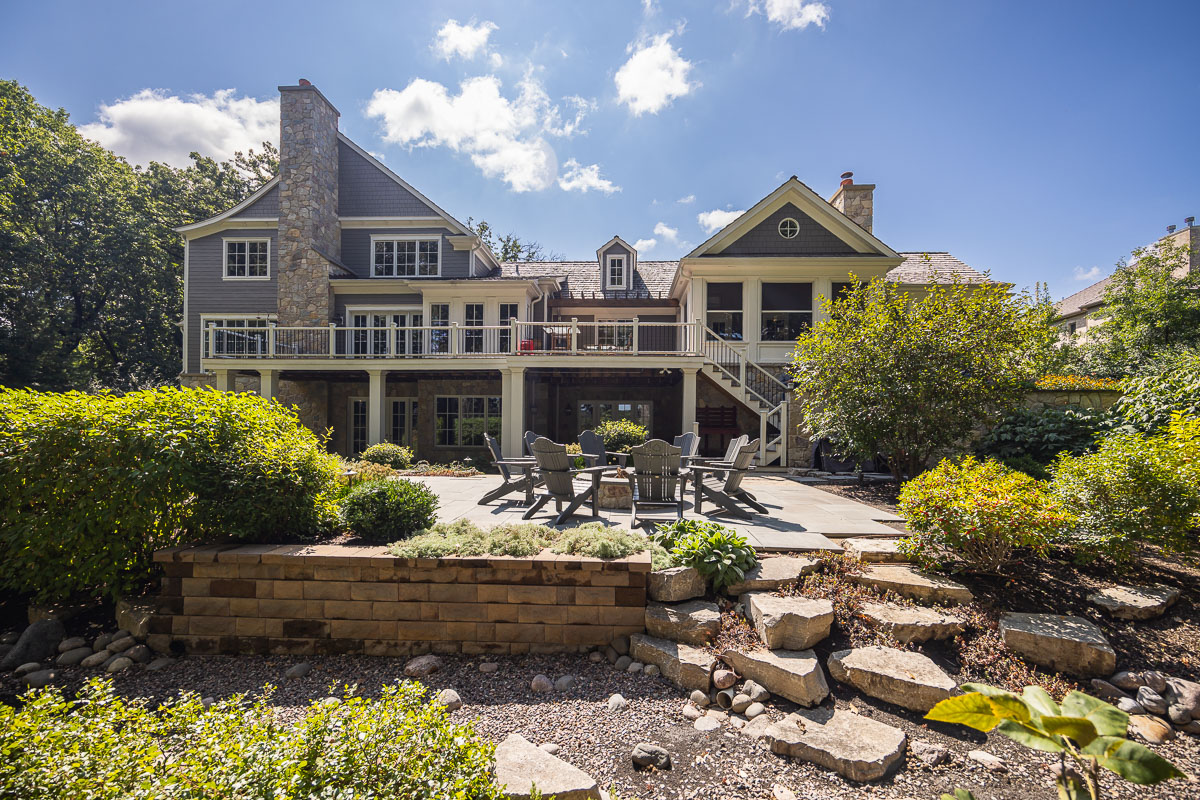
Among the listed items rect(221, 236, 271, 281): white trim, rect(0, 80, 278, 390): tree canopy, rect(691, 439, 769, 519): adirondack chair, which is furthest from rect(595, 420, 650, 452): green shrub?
rect(0, 80, 278, 390): tree canopy

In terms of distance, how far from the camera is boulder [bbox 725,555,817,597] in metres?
3.96

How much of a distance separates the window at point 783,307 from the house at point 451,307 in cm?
4

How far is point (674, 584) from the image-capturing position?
12.8ft

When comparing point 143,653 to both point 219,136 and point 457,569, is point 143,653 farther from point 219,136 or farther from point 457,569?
point 219,136

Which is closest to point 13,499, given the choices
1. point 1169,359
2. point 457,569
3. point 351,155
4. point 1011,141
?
point 457,569

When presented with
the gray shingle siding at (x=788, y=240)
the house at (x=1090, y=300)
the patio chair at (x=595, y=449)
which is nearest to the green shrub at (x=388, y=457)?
the patio chair at (x=595, y=449)

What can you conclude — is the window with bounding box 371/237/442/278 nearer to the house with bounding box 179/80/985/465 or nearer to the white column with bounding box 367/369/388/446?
the house with bounding box 179/80/985/465

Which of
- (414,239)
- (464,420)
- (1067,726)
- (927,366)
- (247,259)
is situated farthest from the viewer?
(247,259)

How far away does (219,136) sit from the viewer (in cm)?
2292

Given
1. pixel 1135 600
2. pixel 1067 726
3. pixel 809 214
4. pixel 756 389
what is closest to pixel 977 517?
pixel 1135 600

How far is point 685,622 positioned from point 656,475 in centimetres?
203

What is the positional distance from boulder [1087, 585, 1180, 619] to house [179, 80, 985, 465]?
8113mm

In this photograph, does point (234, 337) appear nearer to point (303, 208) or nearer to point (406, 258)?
point (303, 208)

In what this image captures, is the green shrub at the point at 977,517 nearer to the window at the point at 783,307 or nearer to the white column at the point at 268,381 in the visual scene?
the window at the point at 783,307
